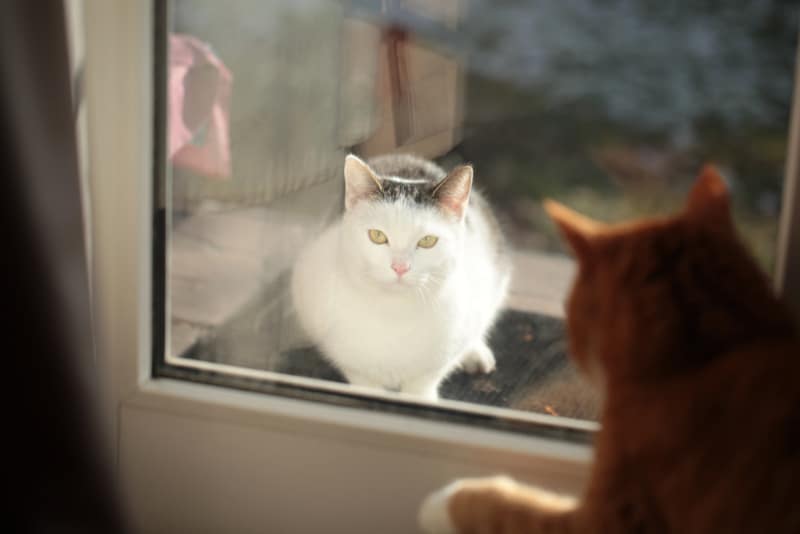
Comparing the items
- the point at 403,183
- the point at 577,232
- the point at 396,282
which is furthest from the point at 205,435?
the point at 577,232

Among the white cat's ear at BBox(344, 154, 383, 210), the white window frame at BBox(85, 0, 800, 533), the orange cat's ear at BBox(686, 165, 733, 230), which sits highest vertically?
the orange cat's ear at BBox(686, 165, 733, 230)

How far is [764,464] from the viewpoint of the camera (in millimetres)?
542

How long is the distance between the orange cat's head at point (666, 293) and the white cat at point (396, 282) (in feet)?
1.54

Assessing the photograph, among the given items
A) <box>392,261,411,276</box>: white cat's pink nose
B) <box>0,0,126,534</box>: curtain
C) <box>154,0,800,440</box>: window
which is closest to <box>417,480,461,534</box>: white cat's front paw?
<box>154,0,800,440</box>: window

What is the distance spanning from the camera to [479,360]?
113 cm

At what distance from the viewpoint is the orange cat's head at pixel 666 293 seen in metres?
0.60

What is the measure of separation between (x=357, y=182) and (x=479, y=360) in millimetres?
320

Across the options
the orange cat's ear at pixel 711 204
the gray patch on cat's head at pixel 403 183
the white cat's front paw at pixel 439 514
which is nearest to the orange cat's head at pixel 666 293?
the orange cat's ear at pixel 711 204

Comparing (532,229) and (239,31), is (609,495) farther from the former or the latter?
(239,31)

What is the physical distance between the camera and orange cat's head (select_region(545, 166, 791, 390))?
596 millimetres

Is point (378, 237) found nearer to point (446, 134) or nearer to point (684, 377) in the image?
point (446, 134)

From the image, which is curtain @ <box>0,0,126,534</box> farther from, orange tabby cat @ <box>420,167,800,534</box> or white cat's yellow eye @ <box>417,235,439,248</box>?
white cat's yellow eye @ <box>417,235,439,248</box>

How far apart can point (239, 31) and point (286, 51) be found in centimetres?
7

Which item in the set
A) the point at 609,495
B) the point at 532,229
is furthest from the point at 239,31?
the point at 609,495
